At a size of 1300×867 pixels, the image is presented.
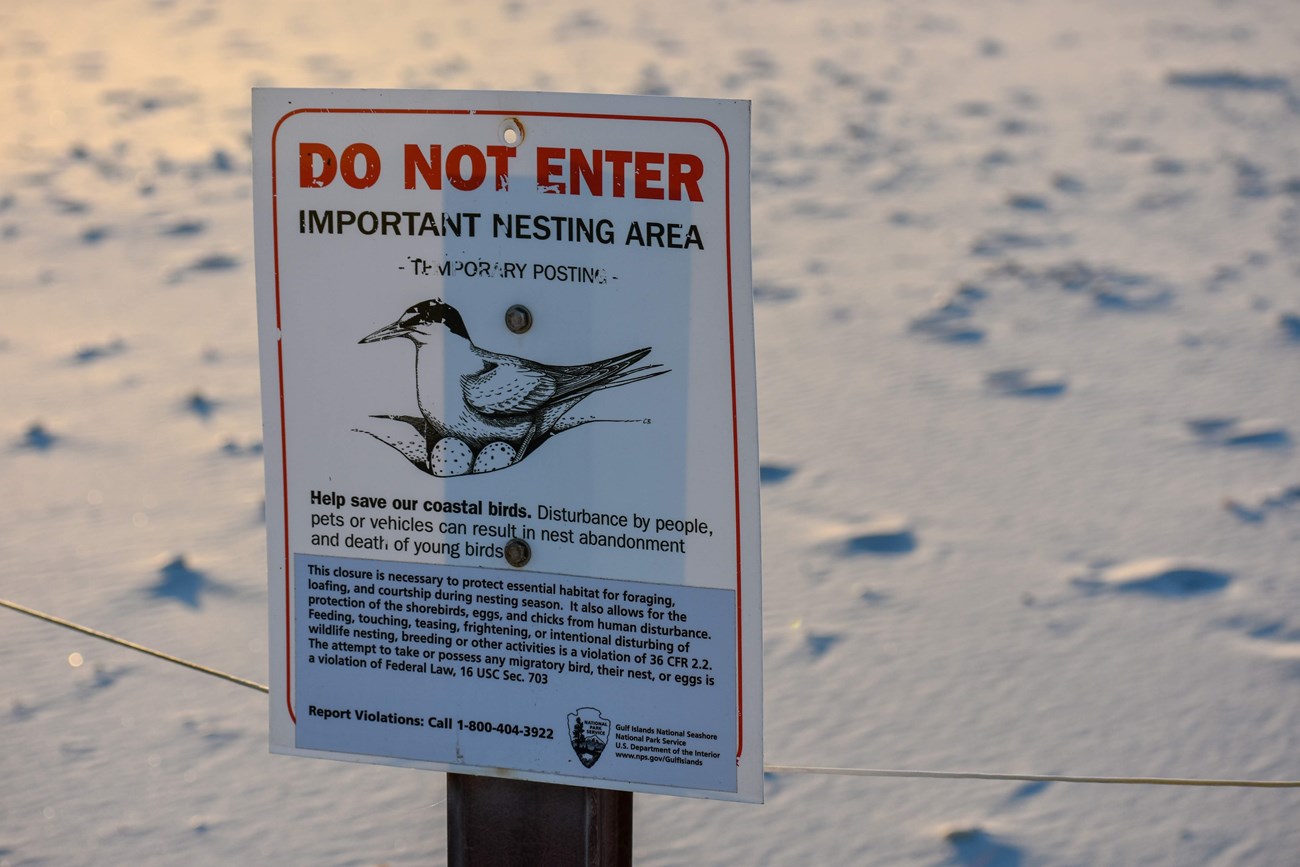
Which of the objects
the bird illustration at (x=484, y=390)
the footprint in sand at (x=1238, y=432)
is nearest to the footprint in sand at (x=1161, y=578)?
the footprint in sand at (x=1238, y=432)

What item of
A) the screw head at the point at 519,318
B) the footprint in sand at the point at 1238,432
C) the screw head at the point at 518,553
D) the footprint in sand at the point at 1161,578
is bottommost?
the footprint in sand at the point at 1161,578

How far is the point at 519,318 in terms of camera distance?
968 millimetres

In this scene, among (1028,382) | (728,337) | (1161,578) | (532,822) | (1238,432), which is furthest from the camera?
(1028,382)

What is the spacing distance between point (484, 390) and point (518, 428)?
0.13 feet

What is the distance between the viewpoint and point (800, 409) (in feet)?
10.6

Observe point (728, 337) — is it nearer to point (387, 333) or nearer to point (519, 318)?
point (519, 318)

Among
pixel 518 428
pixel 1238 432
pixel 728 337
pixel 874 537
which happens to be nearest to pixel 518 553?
pixel 518 428

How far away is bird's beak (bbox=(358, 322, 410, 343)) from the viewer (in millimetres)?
989

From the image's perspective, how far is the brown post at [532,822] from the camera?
3.44 ft

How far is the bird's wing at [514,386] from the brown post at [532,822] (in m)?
0.30

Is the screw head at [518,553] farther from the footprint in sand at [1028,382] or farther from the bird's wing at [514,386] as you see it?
the footprint in sand at [1028,382]

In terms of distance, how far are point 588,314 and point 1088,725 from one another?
1463 mm

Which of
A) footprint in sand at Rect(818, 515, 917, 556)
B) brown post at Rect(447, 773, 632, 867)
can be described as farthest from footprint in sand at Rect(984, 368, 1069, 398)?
brown post at Rect(447, 773, 632, 867)

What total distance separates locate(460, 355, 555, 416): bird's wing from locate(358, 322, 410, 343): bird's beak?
7 centimetres
